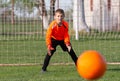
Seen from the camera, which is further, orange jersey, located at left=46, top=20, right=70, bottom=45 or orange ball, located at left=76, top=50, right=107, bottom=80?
orange jersey, located at left=46, top=20, right=70, bottom=45

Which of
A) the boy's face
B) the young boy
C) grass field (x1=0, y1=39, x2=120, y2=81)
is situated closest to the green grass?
grass field (x1=0, y1=39, x2=120, y2=81)

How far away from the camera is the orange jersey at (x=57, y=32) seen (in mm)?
10242

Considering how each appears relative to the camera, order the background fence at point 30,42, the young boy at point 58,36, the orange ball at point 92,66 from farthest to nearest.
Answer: the background fence at point 30,42, the young boy at point 58,36, the orange ball at point 92,66

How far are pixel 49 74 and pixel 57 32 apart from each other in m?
1.01

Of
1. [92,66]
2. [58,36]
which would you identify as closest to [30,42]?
[58,36]

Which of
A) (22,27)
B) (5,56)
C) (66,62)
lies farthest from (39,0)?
(66,62)

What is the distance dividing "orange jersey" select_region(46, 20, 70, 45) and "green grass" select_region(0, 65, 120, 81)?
786 mm

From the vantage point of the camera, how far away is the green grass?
949 cm

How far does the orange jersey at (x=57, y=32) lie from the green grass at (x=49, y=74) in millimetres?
786

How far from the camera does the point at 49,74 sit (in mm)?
10242

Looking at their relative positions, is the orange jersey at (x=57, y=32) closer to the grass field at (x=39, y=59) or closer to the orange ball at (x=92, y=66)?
the grass field at (x=39, y=59)

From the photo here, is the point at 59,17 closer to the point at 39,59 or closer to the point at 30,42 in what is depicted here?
the point at 39,59

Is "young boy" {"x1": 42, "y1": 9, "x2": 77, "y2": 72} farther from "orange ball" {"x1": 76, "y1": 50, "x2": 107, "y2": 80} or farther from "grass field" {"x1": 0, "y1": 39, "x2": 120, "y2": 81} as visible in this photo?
"orange ball" {"x1": 76, "y1": 50, "x2": 107, "y2": 80}

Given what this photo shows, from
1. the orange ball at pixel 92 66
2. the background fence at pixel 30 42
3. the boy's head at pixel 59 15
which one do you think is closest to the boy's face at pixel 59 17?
the boy's head at pixel 59 15
